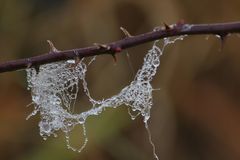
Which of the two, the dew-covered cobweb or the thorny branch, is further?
the dew-covered cobweb

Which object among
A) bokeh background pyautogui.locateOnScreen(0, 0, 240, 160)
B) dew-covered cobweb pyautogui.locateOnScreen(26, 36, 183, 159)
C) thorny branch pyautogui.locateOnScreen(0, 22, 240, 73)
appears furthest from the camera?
bokeh background pyautogui.locateOnScreen(0, 0, 240, 160)

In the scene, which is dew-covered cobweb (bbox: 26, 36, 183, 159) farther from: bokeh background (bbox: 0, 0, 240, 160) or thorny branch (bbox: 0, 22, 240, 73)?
bokeh background (bbox: 0, 0, 240, 160)

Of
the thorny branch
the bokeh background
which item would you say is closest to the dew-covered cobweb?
the thorny branch

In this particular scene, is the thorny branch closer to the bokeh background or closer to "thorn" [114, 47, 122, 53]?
"thorn" [114, 47, 122, 53]

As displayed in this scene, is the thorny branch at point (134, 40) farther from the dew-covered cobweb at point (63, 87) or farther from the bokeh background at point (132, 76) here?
the bokeh background at point (132, 76)

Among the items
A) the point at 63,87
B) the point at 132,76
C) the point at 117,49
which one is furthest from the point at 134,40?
the point at 132,76

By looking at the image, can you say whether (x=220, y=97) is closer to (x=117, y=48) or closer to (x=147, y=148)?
(x=147, y=148)

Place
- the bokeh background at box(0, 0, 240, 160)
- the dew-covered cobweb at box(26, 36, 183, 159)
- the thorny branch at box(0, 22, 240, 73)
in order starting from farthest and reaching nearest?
the bokeh background at box(0, 0, 240, 160), the dew-covered cobweb at box(26, 36, 183, 159), the thorny branch at box(0, 22, 240, 73)

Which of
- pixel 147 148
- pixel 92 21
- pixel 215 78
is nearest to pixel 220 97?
pixel 215 78
